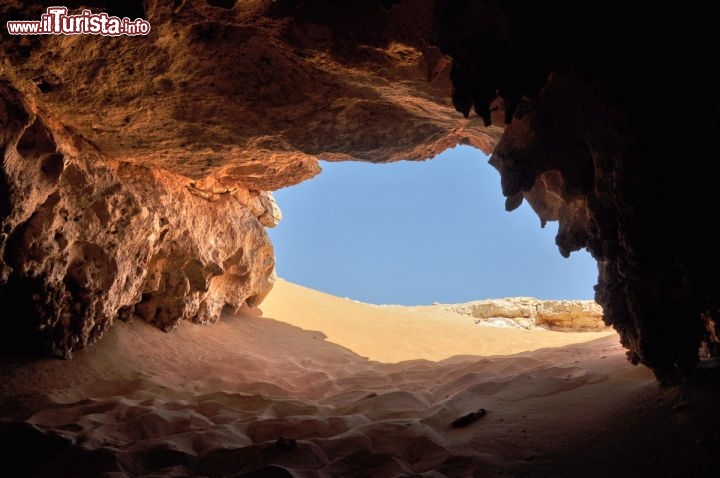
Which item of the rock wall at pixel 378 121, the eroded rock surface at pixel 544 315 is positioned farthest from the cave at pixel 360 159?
the eroded rock surface at pixel 544 315

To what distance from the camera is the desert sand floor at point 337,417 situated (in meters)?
2.71

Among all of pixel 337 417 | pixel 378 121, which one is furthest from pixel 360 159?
pixel 337 417

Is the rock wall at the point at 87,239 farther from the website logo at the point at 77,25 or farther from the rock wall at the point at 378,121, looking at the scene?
the website logo at the point at 77,25

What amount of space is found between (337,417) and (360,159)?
131 inches

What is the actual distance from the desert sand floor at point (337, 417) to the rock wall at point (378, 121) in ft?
1.68

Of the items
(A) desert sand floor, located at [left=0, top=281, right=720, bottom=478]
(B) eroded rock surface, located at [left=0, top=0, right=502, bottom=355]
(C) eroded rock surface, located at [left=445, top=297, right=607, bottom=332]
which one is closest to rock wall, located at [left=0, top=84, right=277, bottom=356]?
(B) eroded rock surface, located at [left=0, top=0, right=502, bottom=355]

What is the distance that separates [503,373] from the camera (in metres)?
5.25

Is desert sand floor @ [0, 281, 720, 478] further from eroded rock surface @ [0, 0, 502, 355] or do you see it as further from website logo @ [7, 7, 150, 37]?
website logo @ [7, 7, 150, 37]

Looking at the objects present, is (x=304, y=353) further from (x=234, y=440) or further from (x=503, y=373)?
(x=234, y=440)

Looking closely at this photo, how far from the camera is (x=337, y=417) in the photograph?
3893mm

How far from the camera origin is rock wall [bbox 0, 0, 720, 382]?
8.57 feet

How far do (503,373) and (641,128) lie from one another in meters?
3.46

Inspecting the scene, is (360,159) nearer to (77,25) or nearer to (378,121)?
(378,121)

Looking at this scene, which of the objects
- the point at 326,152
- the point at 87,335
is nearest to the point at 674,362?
the point at 326,152
